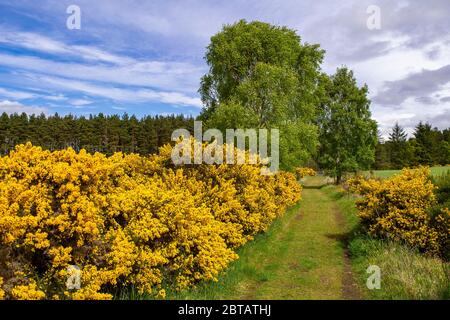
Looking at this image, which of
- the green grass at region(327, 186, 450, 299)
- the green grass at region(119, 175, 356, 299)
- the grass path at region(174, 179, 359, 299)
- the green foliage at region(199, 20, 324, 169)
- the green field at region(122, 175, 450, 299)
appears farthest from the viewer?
the green foliage at region(199, 20, 324, 169)

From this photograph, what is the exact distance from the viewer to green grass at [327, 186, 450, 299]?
992cm

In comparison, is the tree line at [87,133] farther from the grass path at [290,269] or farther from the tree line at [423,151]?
the grass path at [290,269]

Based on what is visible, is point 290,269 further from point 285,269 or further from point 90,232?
point 90,232

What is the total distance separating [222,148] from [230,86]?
1658 cm

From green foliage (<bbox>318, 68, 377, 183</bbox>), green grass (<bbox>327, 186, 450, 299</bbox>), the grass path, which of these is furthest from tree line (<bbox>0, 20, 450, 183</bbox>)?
green grass (<bbox>327, 186, 450, 299</bbox>)

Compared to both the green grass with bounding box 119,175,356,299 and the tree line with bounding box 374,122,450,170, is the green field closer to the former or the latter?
the green grass with bounding box 119,175,356,299

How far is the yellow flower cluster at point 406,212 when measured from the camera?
Result: 48.1 ft

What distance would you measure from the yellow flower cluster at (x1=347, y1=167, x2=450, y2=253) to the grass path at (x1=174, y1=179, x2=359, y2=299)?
1.97 m

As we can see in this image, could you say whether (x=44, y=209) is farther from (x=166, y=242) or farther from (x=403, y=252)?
(x=403, y=252)

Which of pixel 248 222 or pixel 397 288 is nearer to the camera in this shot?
pixel 397 288

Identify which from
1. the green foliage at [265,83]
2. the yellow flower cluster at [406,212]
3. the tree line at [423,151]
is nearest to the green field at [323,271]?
the yellow flower cluster at [406,212]

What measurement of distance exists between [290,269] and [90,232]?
789 cm

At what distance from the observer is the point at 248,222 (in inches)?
627
